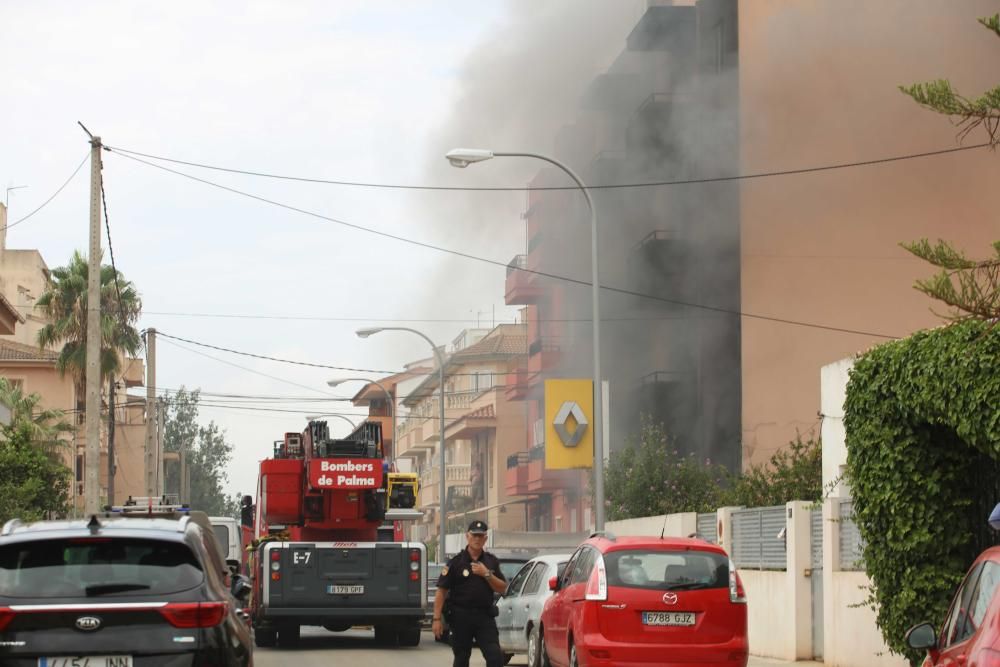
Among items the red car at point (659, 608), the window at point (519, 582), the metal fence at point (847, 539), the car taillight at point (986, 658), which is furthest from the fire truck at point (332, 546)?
the car taillight at point (986, 658)

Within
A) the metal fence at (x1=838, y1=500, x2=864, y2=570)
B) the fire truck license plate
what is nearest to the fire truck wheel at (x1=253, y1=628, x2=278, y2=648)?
the fire truck license plate

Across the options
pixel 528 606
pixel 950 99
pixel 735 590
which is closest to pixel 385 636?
pixel 528 606

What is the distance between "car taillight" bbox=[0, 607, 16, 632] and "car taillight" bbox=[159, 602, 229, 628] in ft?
2.42

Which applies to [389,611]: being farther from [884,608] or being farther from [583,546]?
[884,608]

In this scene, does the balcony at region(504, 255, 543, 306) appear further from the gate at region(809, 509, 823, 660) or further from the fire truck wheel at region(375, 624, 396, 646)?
the gate at region(809, 509, 823, 660)

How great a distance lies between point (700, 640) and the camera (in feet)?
43.1

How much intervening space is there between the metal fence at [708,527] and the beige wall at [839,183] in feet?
36.9

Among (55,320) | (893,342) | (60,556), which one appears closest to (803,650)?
(893,342)

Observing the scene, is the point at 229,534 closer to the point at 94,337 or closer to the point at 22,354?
the point at 94,337

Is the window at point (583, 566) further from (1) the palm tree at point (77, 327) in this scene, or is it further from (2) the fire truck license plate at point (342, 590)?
(1) the palm tree at point (77, 327)

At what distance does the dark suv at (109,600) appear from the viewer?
759cm

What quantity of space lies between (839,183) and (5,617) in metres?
31.1

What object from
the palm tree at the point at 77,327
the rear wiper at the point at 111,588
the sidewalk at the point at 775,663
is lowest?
the sidewalk at the point at 775,663

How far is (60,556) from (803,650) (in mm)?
12709
